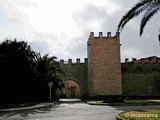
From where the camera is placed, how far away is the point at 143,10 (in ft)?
49.9

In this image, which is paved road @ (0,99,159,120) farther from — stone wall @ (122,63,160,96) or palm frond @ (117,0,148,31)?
stone wall @ (122,63,160,96)

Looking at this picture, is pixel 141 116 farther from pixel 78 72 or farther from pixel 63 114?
pixel 78 72

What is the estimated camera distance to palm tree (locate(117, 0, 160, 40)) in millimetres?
14578

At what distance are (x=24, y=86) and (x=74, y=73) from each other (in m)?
24.0

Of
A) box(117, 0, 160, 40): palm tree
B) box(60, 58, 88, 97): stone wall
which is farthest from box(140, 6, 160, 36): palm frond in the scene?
box(60, 58, 88, 97): stone wall

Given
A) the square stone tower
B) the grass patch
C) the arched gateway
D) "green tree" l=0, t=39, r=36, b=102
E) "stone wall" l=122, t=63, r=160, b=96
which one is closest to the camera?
the grass patch

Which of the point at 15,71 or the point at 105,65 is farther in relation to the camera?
the point at 105,65

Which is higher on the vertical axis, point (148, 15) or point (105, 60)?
point (105, 60)

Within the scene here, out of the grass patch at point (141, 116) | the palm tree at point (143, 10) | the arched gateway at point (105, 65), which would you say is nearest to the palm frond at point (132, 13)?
the palm tree at point (143, 10)

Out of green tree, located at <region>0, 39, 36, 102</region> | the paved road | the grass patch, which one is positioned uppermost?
green tree, located at <region>0, 39, 36, 102</region>

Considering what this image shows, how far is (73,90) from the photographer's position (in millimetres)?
68750

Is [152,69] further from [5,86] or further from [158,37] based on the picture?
[158,37]

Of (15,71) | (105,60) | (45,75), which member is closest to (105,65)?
(105,60)

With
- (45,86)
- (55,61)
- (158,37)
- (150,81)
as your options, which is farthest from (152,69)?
(158,37)
